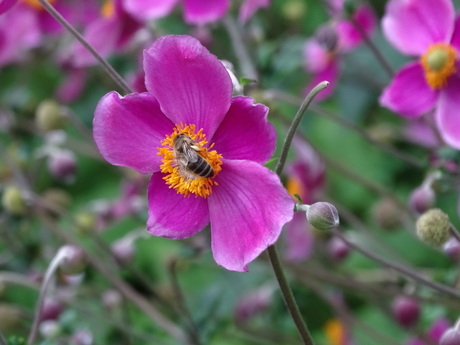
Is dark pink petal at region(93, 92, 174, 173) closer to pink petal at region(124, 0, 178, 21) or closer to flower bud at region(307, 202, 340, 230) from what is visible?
flower bud at region(307, 202, 340, 230)

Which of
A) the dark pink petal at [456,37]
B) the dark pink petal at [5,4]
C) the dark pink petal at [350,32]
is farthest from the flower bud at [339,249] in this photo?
the dark pink petal at [5,4]

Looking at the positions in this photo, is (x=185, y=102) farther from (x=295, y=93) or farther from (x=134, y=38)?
(x=295, y=93)

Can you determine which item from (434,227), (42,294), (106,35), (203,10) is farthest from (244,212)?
(106,35)

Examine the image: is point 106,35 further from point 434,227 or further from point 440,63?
point 434,227

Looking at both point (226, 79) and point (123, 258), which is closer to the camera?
point (226, 79)

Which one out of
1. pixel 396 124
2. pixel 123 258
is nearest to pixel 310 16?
pixel 396 124
